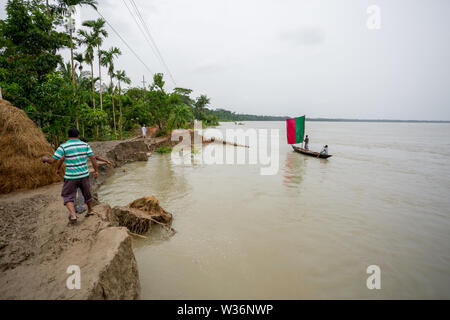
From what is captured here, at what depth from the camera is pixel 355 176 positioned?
40.5 feet

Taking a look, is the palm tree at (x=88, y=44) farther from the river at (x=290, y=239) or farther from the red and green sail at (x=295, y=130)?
the red and green sail at (x=295, y=130)

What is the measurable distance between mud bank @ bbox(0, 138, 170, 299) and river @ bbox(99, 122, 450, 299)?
109 centimetres

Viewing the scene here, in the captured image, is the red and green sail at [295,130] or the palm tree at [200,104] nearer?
the red and green sail at [295,130]

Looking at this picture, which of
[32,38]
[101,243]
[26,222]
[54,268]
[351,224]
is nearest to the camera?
[54,268]

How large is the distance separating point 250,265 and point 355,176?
450 inches

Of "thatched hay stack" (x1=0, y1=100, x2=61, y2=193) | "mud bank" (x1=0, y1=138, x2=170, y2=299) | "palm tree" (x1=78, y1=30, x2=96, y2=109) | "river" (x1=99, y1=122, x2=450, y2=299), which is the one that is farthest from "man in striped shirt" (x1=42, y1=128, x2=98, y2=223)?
"palm tree" (x1=78, y1=30, x2=96, y2=109)

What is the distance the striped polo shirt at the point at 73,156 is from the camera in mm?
3322

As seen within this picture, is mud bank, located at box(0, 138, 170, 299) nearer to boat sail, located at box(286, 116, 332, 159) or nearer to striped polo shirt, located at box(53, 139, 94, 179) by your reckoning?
striped polo shirt, located at box(53, 139, 94, 179)

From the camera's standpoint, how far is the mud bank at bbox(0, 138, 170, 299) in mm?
2311

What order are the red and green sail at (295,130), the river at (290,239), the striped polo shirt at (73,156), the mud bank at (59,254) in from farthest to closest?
the red and green sail at (295,130)
the river at (290,239)
the striped polo shirt at (73,156)
the mud bank at (59,254)

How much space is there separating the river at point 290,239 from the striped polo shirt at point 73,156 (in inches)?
87.7

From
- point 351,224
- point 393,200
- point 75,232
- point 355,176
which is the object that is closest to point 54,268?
point 75,232

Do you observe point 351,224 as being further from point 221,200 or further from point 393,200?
point 221,200

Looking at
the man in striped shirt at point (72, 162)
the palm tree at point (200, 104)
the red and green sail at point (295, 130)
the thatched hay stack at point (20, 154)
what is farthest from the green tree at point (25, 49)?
→ the palm tree at point (200, 104)
